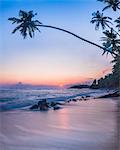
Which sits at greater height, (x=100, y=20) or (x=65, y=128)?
(x=100, y=20)

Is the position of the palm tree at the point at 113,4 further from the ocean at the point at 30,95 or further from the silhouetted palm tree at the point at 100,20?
the ocean at the point at 30,95

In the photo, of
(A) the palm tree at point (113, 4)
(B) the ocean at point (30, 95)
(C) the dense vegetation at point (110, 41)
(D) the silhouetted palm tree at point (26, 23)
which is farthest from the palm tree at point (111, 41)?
(D) the silhouetted palm tree at point (26, 23)

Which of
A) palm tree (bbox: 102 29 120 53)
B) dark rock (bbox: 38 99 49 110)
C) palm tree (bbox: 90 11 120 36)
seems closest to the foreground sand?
dark rock (bbox: 38 99 49 110)

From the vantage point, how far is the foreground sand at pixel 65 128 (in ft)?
5.49

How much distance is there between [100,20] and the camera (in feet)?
5.79

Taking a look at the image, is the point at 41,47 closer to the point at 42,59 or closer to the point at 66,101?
the point at 42,59

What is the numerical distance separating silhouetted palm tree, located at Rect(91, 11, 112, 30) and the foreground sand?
0.45m

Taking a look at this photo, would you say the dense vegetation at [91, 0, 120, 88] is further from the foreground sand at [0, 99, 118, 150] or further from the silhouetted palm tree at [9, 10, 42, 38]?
the silhouetted palm tree at [9, 10, 42, 38]

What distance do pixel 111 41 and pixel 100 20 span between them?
142 mm

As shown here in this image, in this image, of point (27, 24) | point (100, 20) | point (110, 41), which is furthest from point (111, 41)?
point (27, 24)

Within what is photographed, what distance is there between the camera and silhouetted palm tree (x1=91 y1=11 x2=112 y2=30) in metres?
1.75

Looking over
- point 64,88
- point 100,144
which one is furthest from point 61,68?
point 100,144

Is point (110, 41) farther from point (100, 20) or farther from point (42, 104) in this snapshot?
point (42, 104)

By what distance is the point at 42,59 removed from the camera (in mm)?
1799
